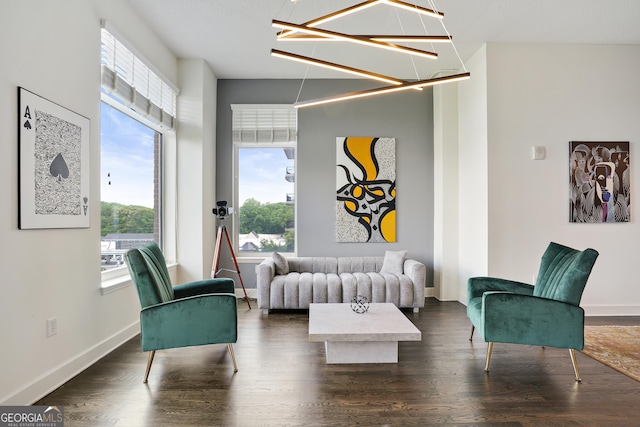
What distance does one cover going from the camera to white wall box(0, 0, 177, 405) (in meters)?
2.15

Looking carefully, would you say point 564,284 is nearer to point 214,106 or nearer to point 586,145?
point 586,145

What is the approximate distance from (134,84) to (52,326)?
2.41 meters

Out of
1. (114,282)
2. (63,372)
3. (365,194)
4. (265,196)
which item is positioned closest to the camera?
(63,372)

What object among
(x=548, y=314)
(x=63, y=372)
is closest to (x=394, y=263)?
(x=548, y=314)

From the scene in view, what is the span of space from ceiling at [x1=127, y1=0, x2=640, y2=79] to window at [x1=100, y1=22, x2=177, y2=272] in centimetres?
57

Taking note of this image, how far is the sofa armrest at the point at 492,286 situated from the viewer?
11.0ft

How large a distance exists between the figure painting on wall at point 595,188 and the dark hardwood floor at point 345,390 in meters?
1.99

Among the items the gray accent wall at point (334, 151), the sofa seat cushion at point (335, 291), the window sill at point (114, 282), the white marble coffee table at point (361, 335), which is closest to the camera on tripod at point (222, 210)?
the gray accent wall at point (334, 151)

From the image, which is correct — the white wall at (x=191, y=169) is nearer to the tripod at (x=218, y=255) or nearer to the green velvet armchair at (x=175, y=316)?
the tripod at (x=218, y=255)

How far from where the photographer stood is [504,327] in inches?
109

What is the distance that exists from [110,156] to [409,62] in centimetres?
377

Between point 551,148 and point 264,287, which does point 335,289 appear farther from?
point 551,148

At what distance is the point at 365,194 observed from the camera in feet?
17.7

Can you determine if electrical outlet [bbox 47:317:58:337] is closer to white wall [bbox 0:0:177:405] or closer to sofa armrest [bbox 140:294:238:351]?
white wall [bbox 0:0:177:405]
